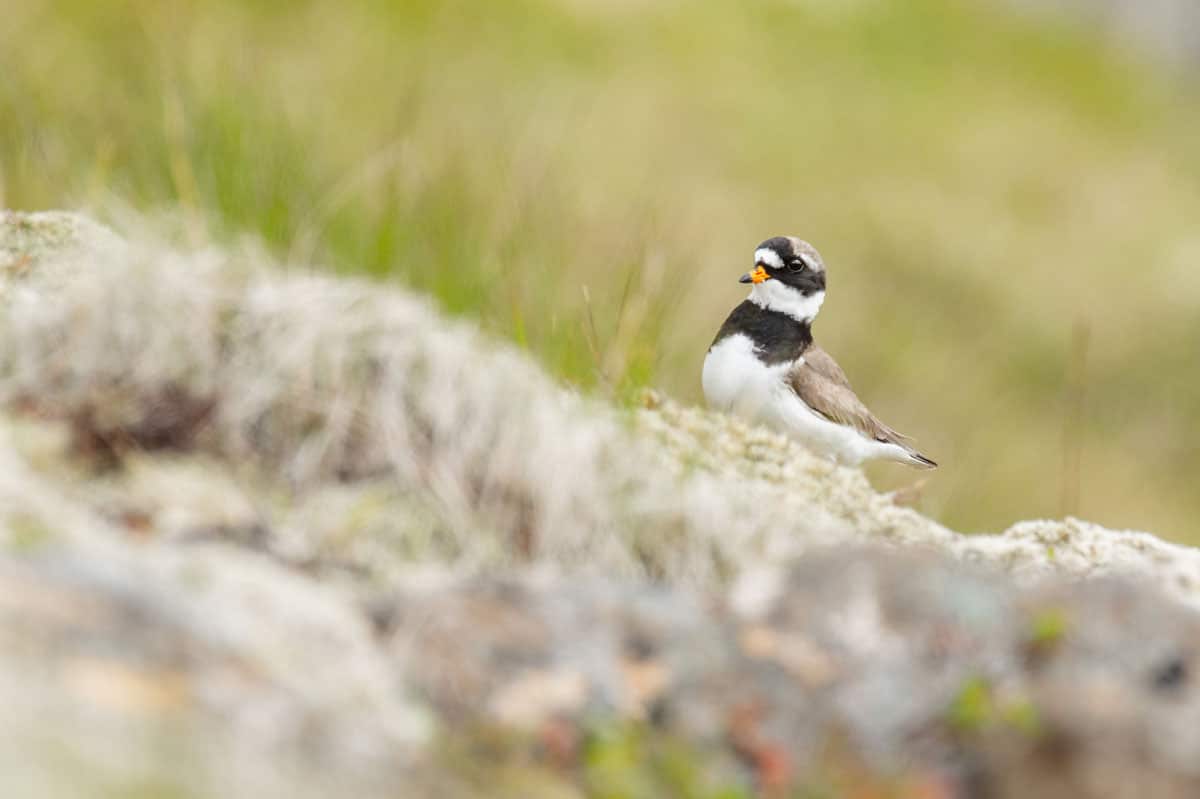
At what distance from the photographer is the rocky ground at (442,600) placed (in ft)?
8.71

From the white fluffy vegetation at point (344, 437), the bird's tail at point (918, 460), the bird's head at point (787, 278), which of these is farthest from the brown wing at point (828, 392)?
the white fluffy vegetation at point (344, 437)

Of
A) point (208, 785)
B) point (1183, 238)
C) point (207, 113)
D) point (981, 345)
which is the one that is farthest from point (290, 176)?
point (1183, 238)

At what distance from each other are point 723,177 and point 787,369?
9798 mm

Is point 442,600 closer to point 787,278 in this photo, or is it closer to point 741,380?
point 741,380

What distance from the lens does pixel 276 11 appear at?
45.3ft

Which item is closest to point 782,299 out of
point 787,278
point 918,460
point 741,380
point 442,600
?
point 787,278

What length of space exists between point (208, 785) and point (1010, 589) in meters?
2.02

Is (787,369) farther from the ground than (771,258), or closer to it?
closer to it

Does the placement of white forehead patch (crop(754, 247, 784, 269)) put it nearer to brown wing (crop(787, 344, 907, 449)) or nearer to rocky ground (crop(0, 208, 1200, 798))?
brown wing (crop(787, 344, 907, 449))

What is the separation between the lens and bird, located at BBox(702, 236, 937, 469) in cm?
585

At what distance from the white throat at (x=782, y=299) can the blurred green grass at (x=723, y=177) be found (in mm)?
479

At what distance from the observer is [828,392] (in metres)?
6.09

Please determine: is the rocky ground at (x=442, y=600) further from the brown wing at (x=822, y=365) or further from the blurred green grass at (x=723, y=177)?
the brown wing at (x=822, y=365)

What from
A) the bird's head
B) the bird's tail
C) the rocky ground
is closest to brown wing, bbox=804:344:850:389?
the bird's head
